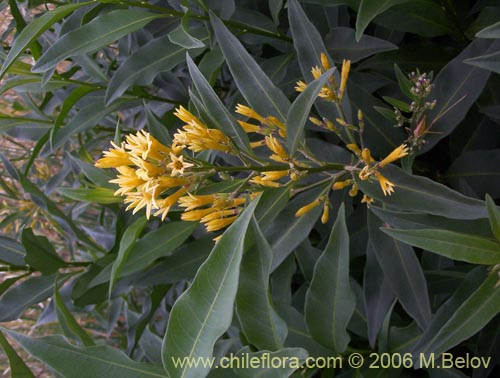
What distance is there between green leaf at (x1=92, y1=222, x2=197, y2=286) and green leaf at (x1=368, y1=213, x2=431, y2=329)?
374mm

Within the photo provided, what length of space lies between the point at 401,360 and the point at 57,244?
240 centimetres

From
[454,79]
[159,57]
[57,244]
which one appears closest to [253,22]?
[159,57]

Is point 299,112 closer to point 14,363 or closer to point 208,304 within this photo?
point 208,304

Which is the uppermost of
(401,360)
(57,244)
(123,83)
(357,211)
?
(123,83)

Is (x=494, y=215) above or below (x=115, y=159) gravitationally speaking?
below

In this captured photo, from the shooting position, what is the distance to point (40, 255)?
1425 mm

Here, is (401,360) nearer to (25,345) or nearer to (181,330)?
(181,330)

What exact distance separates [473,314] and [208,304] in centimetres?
39

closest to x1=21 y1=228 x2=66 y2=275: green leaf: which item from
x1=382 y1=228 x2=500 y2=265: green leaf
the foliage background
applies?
the foliage background

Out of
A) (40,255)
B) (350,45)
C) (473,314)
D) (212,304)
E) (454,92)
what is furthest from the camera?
(40,255)

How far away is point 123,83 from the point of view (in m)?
1.28

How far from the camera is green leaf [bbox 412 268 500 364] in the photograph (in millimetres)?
854

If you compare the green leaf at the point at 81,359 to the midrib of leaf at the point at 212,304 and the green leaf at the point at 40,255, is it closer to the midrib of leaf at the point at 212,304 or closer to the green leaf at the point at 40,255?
the midrib of leaf at the point at 212,304

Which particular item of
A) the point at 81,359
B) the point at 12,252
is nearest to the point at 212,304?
the point at 81,359
